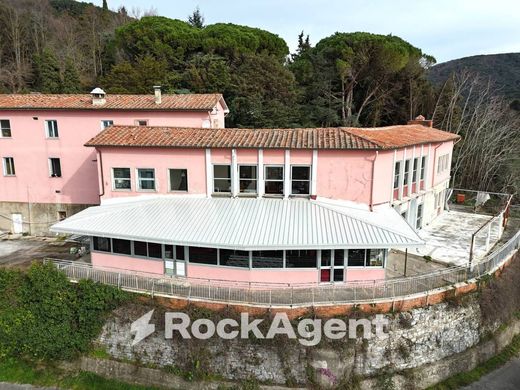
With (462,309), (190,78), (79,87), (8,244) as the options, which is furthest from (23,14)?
(462,309)

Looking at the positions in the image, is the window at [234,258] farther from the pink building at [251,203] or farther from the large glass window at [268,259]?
the large glass window at [268,259]

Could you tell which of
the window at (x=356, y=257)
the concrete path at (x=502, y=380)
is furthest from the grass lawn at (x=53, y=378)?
the concrete path at (x=502, y=380)

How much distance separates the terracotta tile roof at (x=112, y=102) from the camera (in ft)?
74.4

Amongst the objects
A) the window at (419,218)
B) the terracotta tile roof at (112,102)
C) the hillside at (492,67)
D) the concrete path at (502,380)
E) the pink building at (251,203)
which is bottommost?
the concrete path at (502,380)

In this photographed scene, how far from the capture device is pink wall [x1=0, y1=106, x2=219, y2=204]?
23.1 meters

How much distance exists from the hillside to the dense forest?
40.5 meters

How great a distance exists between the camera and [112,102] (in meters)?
23.5

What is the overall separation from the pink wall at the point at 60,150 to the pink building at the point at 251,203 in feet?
13.8

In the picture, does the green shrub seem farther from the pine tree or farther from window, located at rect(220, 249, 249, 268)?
the pine tree

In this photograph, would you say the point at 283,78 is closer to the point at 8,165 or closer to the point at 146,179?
the point at 146,179

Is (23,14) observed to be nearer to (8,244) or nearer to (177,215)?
(8,244)

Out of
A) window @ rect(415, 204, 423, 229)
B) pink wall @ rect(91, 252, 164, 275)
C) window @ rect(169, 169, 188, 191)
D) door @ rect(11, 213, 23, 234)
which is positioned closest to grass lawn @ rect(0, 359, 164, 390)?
pink wall @ rect(91, 252, 164, 275)

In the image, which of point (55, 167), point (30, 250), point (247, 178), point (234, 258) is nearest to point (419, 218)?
point (247, 178)

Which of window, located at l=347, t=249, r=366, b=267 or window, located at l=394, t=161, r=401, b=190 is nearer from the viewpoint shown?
window, located at l=347, t=249, r=366, b=267
